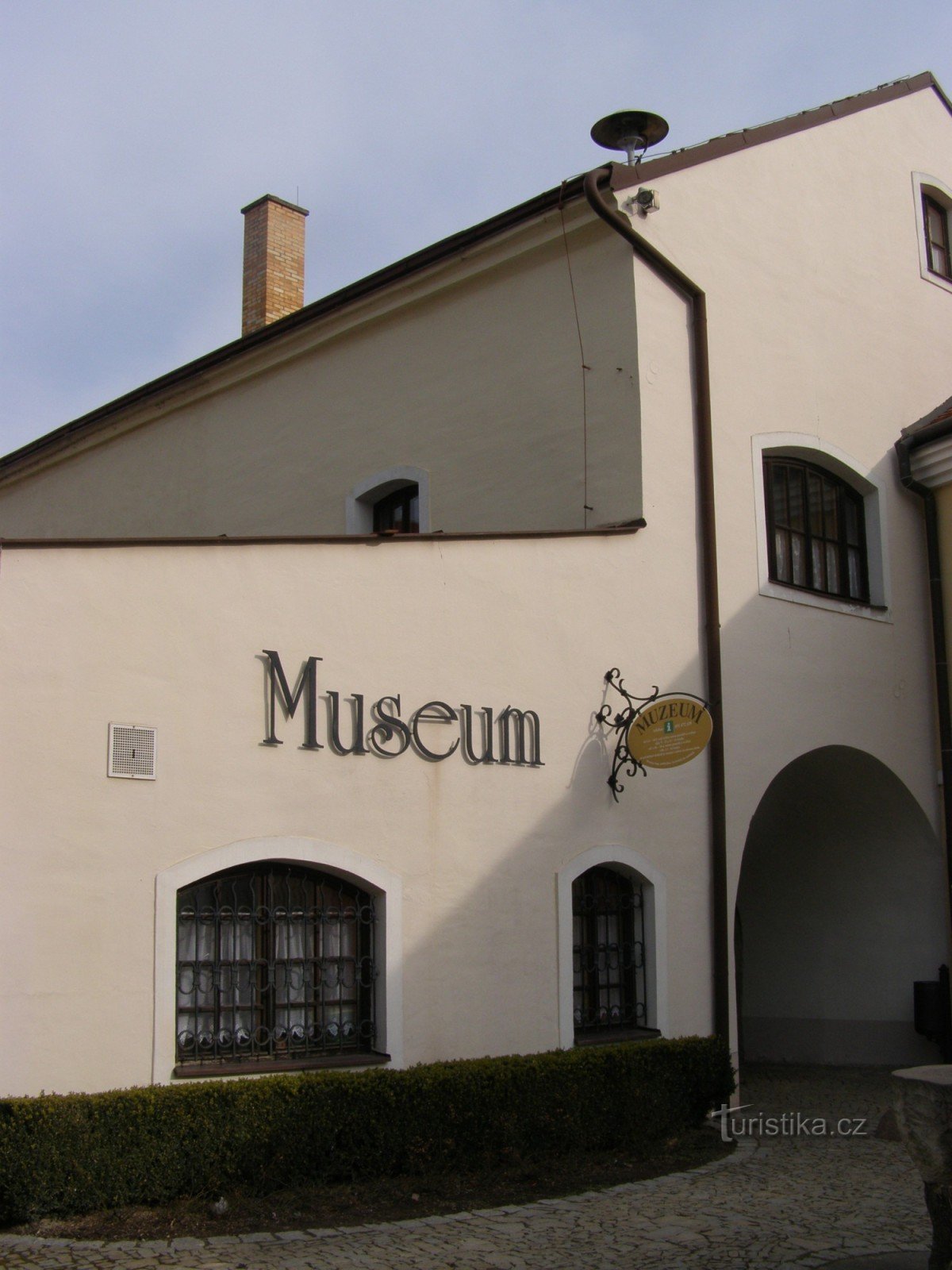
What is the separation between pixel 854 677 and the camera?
43.2 ft

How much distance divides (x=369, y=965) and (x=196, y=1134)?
1.79 meters

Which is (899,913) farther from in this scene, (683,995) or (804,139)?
(804,139)

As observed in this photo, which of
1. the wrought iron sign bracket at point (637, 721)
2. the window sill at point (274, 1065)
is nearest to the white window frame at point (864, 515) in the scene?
the wrought iron sign bracket at point (637, 721)

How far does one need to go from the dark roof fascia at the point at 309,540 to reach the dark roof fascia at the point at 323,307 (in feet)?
9.65

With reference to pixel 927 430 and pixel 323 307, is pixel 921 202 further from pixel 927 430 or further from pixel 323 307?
pixel 323 307

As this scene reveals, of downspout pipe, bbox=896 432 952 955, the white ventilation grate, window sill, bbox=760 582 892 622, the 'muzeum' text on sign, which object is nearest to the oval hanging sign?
the 'muzeum' text on sign

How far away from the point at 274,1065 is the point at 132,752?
2164mm

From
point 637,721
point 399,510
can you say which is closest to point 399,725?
point 637,721

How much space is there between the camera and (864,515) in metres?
13.9

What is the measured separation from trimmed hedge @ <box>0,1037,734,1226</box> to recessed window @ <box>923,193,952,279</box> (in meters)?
9.76

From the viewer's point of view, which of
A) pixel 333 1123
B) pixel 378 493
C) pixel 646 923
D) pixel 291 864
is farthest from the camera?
pixel 378 493

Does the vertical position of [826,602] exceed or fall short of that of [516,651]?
it exceeds it

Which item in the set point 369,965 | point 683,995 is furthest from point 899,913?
point 369,965

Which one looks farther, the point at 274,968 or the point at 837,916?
the point at 837,916
